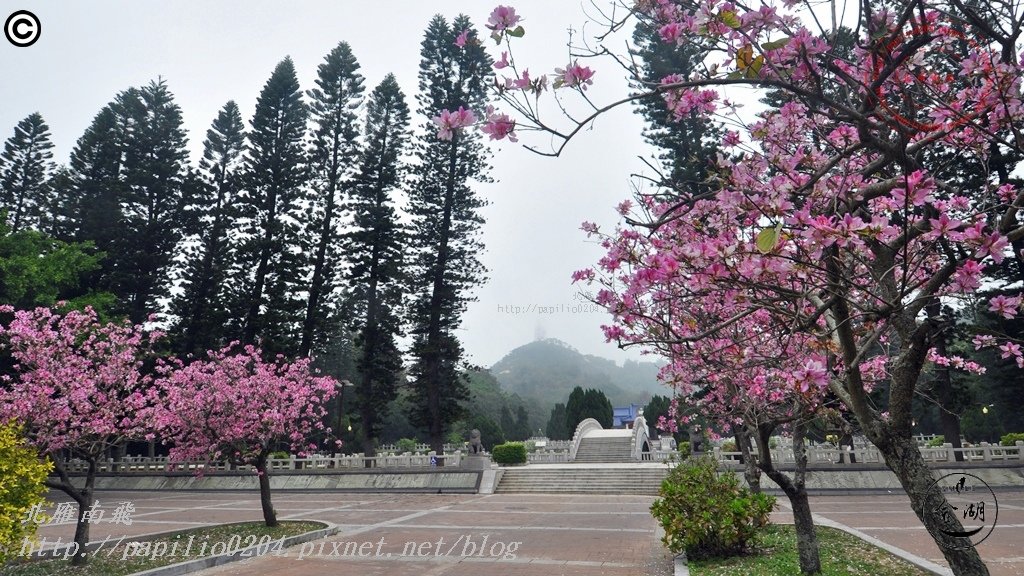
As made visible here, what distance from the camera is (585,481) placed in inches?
775

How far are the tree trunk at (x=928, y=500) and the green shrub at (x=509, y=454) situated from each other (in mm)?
21302

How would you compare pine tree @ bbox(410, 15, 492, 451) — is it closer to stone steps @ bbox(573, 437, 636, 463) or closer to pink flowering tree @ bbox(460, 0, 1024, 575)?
stone steps @ bbox(573, 437, 636, 463)

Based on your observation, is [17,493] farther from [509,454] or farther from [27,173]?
[27,173]

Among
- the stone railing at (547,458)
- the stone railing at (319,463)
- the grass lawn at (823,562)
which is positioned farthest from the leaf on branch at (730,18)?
the stone railing at (547,458)

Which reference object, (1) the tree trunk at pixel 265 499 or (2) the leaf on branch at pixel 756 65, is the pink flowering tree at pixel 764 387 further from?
(1) the tree trunk at pixel 265 499

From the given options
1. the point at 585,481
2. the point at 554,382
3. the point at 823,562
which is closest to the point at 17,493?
the point at 823,562

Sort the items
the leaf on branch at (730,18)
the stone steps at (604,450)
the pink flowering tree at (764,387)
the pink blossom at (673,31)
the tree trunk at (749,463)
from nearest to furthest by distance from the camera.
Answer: the leaf on branch at (730,18), the pink blossom at (673,31), the pink flowering tree at (764,387), the tree trunk at (749,463), the stone steps at (604,450)

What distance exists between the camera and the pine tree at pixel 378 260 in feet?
80.7

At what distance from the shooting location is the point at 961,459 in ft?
58.1

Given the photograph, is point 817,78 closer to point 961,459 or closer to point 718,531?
point 718,531

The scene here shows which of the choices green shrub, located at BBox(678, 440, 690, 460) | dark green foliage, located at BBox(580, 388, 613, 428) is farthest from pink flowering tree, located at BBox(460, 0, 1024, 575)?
dark green foliage, located at BBox(580, 388, 613, 428)

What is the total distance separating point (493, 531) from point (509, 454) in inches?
493

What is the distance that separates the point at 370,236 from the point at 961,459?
24.6m

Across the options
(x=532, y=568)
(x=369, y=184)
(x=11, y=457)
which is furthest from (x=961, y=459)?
(x=369, y=184)
